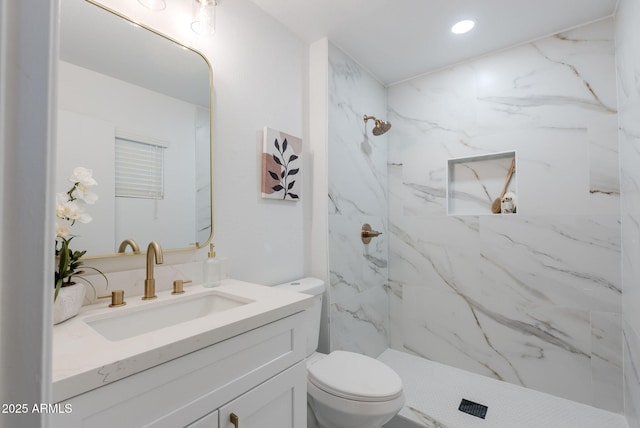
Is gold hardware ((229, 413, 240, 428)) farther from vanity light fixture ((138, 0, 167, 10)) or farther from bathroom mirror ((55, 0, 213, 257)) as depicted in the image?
vanity light fixture ((138, 0, 167, 10))

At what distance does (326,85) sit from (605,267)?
1.93 m

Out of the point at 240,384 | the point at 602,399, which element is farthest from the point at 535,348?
the point at 240,384

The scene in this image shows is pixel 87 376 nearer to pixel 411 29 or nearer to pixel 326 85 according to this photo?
pixel 326 85

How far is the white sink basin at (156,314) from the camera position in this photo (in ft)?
3.01

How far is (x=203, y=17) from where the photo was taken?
4.25 ft

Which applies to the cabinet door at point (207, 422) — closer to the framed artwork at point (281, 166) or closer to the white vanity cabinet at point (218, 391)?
the white vanity cabinet at point (218, 391)

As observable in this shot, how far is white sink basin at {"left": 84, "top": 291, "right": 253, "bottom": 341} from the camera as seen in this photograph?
3.01ft

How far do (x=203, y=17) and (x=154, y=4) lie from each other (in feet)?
0.65

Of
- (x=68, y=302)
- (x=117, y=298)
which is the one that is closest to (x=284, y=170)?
(x=117, y=298)

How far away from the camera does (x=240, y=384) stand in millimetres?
824

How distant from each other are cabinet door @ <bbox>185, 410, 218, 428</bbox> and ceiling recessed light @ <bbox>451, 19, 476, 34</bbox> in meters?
2.21

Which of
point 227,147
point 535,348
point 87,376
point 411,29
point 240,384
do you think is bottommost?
point 535,348

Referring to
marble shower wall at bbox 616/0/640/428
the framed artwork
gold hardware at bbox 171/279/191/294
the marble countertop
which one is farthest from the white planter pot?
marble shower wall at bbox 616/0/640/428

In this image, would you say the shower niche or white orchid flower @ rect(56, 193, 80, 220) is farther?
the shower niche
